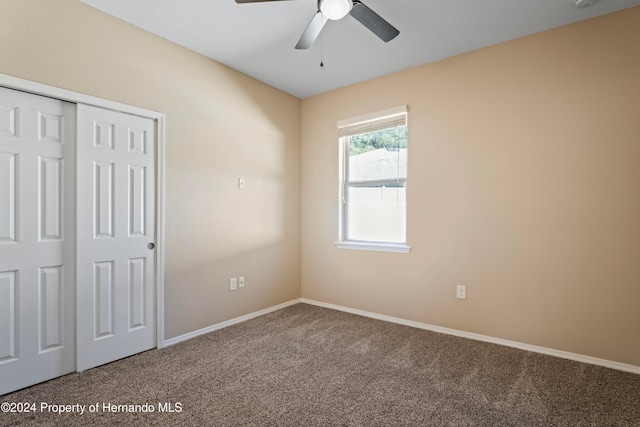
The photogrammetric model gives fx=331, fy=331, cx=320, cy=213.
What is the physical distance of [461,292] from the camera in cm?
306

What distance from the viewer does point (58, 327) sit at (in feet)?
7.50

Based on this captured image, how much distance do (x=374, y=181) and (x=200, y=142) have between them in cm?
186

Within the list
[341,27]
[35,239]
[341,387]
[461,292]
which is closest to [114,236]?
[35,239]

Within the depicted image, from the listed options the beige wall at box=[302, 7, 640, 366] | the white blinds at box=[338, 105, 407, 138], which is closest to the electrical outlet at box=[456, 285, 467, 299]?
the beige wall at box=[302, 7, 640, 366]

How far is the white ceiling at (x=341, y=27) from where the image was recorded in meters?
2.34

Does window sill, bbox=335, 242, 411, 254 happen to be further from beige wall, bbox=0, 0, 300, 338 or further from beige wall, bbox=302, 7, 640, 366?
beige wall, bbox=0, 0, 300, 338

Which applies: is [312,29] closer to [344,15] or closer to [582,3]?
[344,15]

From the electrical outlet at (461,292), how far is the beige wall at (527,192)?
0.05m

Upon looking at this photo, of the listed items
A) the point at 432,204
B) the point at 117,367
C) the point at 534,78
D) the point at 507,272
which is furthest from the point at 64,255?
the point at 534,78

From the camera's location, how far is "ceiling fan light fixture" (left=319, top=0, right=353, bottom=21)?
6.21 ft

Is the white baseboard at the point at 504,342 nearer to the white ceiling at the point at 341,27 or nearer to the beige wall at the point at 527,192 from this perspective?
the beige wall at the point at 527,192

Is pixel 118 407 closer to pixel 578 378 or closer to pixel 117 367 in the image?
pixel 117 367

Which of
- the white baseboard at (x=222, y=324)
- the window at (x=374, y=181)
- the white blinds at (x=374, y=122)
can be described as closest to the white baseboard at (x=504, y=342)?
the white baseboard at (x=222, y=324)

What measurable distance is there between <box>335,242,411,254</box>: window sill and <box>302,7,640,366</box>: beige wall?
0.07 m
